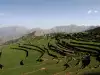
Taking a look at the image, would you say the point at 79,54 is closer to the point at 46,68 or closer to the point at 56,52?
the point at 56,52

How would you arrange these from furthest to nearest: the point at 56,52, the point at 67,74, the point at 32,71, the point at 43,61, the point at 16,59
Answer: the point at 56,52 < the point at 16,59 < the point at 43,61 < the point at 32,71 < the point at 67,74

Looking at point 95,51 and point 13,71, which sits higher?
point 95,51

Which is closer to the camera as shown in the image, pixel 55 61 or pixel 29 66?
pixel 29 66

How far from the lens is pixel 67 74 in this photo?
32969 mm

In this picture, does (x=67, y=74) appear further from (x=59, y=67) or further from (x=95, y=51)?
(x=95, y=51)

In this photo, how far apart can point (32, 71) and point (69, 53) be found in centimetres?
1508

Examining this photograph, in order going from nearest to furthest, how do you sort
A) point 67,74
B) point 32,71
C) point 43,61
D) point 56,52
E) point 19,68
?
point 67,74 < point 32,71 < point 19,68 < point 43,61 < point 56,52

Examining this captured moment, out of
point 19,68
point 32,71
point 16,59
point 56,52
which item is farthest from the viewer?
→ point 56,52

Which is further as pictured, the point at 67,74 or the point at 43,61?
Answer: the point at 43,61

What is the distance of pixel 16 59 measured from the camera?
168 ft

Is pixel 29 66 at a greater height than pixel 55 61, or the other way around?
pixel 55 61

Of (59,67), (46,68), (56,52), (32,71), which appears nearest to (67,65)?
(59,67)

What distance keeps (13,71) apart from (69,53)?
55.9 feet

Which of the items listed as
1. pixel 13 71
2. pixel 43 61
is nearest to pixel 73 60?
pixel 43 61
